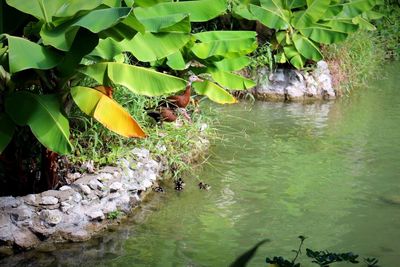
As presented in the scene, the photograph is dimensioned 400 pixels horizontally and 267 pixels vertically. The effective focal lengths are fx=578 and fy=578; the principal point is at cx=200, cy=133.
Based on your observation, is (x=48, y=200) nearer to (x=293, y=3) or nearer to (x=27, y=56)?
(x=27, y=56)

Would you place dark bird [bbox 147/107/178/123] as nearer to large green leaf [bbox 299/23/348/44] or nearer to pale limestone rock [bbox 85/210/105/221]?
pale limestone rock [bbox 85/210/105/221]

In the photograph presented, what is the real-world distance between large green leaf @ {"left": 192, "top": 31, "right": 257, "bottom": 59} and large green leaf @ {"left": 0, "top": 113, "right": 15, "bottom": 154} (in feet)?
7.51

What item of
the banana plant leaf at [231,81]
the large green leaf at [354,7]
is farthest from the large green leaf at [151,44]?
the large green leaf at [354,7]

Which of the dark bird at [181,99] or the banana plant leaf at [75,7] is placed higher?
the banana plant leaf at [75,7]

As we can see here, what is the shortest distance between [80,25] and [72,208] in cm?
158

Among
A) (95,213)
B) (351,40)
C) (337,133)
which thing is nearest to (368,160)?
(337,133)

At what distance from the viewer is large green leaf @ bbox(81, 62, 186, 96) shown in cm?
438

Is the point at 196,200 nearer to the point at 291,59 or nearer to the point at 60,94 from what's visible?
the point at 60,94

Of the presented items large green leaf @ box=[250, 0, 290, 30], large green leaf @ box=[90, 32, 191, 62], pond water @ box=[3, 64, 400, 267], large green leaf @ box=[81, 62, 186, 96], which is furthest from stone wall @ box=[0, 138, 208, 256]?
large green leaf @ box=[250, 0, 290, 30]

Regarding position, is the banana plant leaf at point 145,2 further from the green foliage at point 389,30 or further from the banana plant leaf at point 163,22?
the green foliage at point 389,30

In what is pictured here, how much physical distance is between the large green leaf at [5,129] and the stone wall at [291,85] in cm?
596

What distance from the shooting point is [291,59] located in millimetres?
9383

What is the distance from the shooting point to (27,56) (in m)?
3.75

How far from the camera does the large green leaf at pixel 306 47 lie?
8.98 m
